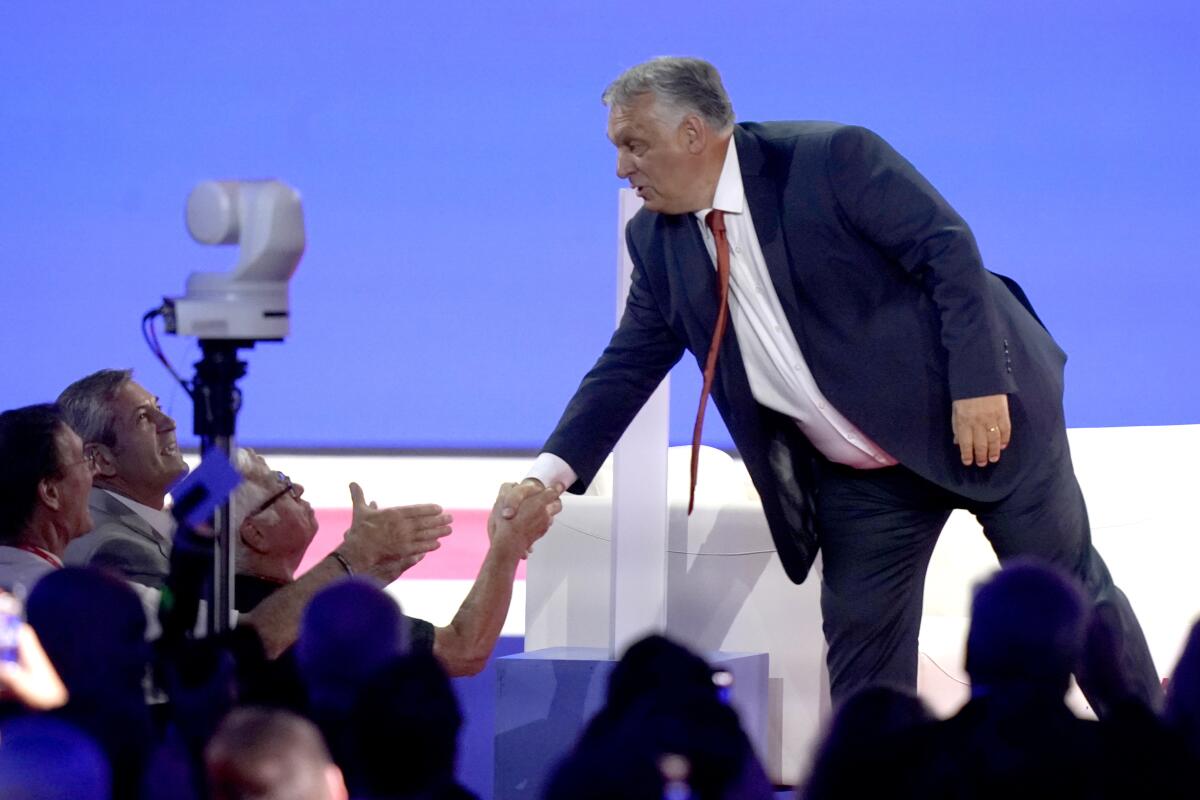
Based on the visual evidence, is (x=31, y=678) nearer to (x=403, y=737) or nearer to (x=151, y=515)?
(x=403, y=737)

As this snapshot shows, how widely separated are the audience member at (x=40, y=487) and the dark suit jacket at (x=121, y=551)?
7 cm

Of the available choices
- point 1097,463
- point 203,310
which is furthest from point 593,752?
point 1097,463

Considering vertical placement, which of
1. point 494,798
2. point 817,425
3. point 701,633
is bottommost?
point 494,798

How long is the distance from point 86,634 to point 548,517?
1.03 metres

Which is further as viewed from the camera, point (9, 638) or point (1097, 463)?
point (1097, 463)

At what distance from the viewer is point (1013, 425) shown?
8.27ft

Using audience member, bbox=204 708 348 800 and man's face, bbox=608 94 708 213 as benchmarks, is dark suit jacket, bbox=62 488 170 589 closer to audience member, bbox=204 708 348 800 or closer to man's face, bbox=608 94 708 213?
man's face, bbox=608 94 708 213

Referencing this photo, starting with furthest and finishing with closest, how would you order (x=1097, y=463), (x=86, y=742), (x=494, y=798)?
(x=1097, y=463)
(x=494, y=798)
(x=86, y=742)

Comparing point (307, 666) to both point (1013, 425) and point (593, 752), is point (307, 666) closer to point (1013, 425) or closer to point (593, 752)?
point (593, 752)

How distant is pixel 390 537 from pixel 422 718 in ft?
3.30

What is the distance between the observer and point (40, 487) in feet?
7.49

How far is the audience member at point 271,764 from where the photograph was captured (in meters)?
1.25

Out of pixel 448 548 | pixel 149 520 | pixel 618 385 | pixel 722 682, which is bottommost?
pixel 448 548

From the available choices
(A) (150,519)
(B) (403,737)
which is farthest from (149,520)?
(B) (403,737)
